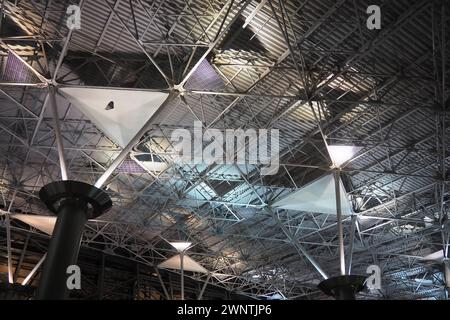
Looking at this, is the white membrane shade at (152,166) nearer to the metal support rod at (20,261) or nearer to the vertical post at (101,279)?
→ the vertical post at (101,279)

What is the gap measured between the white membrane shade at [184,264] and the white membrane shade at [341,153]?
640 inches

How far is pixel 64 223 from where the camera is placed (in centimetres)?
1436

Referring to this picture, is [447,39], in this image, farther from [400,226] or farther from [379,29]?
[400,226]

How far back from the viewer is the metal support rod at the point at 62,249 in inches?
509

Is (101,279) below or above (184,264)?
below

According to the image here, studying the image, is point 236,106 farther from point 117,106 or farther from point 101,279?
Answer: point 101,279

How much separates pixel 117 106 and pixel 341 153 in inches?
398

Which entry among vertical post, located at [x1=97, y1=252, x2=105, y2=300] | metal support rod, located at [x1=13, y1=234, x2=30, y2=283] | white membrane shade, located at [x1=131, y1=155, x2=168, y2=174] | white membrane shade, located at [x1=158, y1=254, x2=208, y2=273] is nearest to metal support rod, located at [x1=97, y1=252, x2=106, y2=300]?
vertical post, located at [x1=97, y1=252, x2=105, y2=300]

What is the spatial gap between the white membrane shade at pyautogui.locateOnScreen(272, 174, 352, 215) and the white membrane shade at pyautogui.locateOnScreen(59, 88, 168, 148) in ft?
30.0

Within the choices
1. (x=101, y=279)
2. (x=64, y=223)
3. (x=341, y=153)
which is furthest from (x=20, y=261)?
(x=341, y=153)

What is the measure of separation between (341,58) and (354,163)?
23.6 feet

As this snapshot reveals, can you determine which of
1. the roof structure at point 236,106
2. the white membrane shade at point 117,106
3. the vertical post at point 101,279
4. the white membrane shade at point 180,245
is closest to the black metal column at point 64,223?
the roof structure at point 236,106

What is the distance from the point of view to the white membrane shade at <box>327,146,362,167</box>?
65.9 ft

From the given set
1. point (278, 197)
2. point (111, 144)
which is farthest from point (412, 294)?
point (111, 144)
